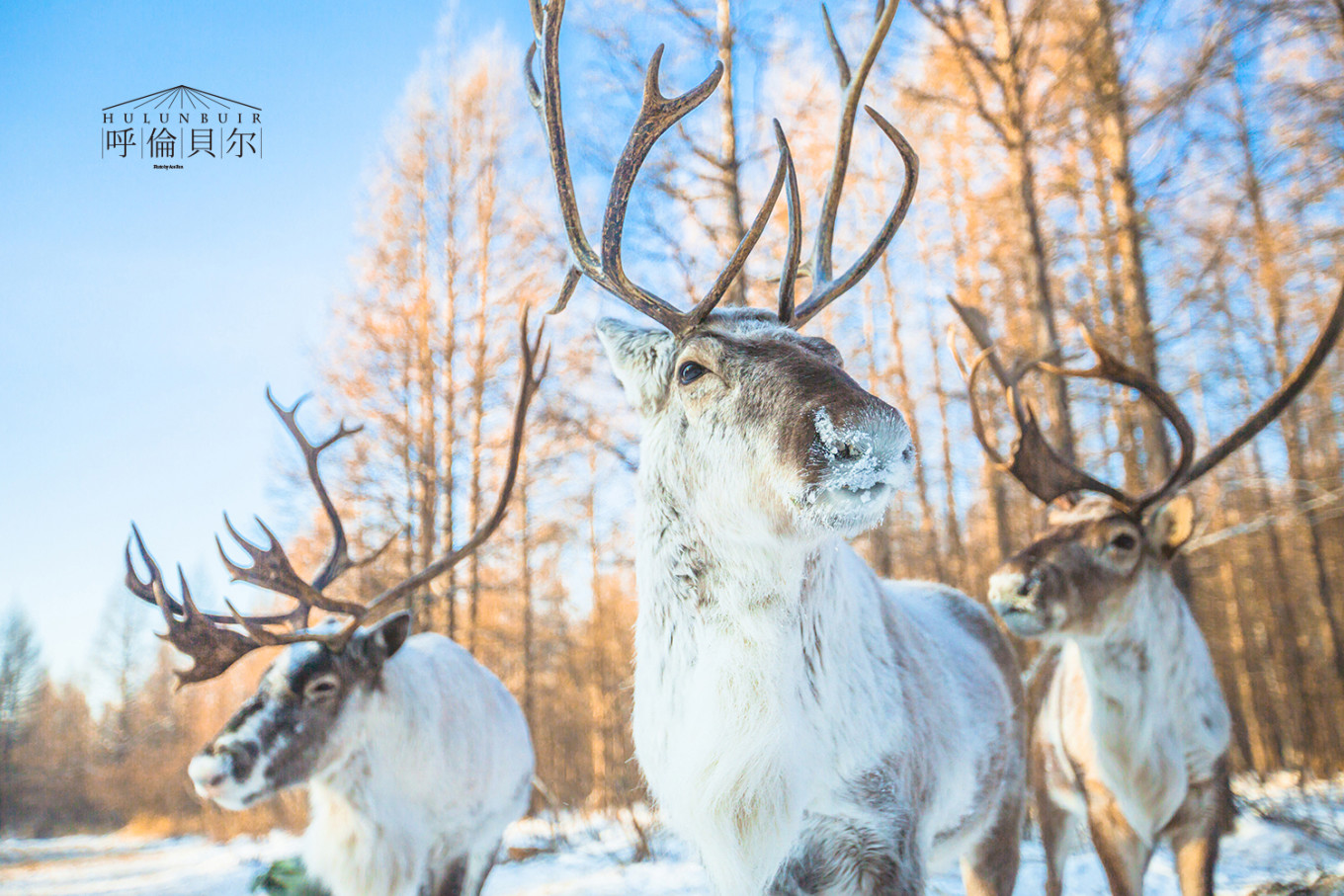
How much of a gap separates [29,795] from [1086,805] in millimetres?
13482

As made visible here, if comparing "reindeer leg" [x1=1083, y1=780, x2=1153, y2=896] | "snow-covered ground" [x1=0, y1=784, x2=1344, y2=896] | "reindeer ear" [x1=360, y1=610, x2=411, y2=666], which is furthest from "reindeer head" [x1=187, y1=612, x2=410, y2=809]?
"reindeer leg" [x1=1083, y1=780, x2=1153, y2=896]

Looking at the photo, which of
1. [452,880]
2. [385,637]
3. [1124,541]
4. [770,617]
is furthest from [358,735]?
[1124,541]

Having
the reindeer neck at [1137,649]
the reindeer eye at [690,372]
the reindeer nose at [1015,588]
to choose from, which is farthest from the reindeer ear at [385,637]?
the reindeer neck at [1137,649]

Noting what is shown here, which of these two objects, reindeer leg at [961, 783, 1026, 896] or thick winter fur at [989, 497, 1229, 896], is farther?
thick winter fur at [989, 497, 1229, 896]

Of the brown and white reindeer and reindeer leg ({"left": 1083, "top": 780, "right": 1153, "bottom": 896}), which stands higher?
the brown and white reindeer

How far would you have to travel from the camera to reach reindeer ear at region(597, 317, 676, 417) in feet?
7.50

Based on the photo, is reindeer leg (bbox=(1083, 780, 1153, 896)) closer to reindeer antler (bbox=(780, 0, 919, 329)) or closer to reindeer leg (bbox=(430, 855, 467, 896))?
reindeer antler (bbox=(780, 0, 919, 329))

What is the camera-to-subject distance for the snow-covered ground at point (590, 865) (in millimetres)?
4918

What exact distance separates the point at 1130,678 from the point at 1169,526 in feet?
2.57

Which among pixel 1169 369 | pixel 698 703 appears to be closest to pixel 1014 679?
pixel 698 703

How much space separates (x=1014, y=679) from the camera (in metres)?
3.49

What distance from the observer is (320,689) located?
3.91 metres

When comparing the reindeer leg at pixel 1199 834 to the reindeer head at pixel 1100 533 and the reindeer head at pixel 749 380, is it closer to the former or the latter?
the reindeer head at pixel 1100 533

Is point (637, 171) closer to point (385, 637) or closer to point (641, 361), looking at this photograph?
point (641, 361)
